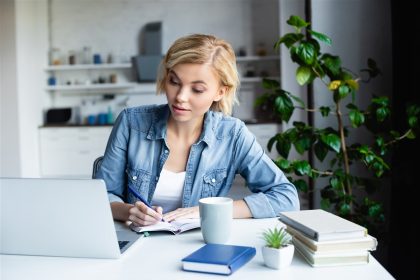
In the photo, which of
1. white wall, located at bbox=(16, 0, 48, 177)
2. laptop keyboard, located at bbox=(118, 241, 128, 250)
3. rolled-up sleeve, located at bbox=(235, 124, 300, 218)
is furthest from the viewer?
white wall, located at bbox=(16, 0, 48, 177)

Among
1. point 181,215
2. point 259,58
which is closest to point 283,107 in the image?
point 181,215

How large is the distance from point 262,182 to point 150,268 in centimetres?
62

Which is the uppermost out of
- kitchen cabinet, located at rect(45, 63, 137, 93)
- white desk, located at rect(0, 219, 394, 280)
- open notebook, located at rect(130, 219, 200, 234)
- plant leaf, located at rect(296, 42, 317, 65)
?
kitchen cabinet, located at rect(45, 63, 137, 93)

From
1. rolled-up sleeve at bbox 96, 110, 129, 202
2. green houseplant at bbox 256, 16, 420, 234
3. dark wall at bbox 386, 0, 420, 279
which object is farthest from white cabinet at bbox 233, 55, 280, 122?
rolled-up sleeve at bbox 96, 110, 129, 202

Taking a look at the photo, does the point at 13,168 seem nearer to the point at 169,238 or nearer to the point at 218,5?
the point at 218,5

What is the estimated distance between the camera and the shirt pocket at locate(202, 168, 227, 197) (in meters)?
1.43

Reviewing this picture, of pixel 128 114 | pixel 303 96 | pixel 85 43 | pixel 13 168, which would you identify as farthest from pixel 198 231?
pixel 85 43

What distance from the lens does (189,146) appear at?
4.81 ft

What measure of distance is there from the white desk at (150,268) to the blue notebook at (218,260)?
0.04 feet

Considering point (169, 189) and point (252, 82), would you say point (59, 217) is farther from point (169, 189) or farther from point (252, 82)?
point (252, 82)

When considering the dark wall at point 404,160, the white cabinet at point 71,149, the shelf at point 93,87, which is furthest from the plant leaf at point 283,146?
the shelf at point 93,87

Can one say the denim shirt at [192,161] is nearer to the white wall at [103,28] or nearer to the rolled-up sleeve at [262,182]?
the rolled-up sleeve at [262,182]

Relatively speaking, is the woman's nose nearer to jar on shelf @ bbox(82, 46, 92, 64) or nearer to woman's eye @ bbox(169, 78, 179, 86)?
woman's eye @ bbox(169, 78, 179, 86)

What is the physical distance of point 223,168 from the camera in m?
1.46
